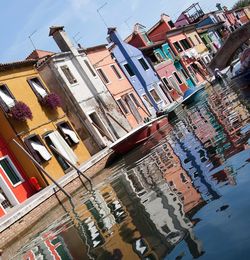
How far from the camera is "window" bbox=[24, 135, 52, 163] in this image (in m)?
20.6

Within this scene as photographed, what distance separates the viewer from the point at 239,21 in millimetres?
73188

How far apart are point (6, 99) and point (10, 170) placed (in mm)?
3611

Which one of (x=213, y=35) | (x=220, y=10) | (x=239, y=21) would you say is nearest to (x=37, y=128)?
(x=213, y=35)

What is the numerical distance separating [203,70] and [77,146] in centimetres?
2925

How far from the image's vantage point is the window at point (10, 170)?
64.2 feet

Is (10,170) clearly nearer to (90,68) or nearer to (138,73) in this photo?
(90,68)

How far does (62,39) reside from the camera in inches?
1110

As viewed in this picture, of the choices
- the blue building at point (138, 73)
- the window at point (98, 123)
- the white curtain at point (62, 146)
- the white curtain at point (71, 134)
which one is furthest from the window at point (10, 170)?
the blue building at point (138, 73)

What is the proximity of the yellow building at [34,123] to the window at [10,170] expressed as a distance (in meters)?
0.53

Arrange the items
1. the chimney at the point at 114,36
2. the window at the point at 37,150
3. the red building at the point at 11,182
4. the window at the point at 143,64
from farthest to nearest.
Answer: the window at the point at 143,64 → the chimney at the point at 114,36 → the window at the point at 37,150 → the red building at the point at 11,182

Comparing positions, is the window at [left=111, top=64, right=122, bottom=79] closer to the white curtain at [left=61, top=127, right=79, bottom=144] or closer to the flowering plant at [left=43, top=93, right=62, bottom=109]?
the flowering plant at [left=43, top=93, right=62, bottom=109]

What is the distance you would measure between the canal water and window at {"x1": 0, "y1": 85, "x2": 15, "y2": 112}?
7.72 meters

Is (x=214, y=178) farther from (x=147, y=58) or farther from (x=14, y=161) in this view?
(x=147, y=58)

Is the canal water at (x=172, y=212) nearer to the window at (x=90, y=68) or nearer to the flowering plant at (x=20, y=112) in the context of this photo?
the flowering plant at (x=20, y=112)
